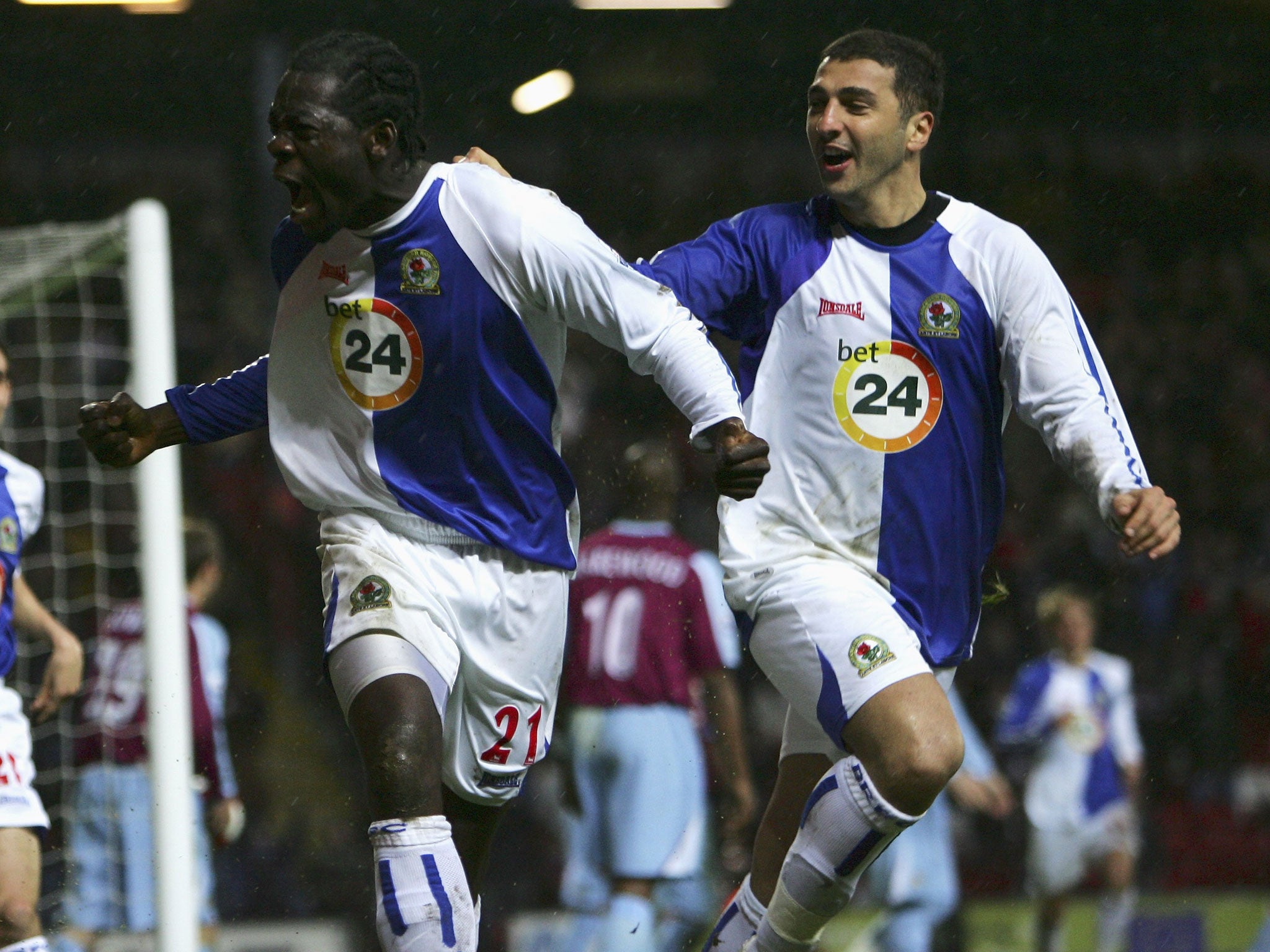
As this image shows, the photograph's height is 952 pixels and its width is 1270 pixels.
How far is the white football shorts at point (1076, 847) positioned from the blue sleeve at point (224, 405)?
5.88 metres

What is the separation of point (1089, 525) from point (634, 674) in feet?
16.8

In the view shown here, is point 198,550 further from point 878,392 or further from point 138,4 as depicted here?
point 138,4

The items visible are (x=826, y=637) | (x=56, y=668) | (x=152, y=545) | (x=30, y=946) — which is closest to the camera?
(x=826, y=637)

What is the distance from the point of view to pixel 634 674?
6.18 meters

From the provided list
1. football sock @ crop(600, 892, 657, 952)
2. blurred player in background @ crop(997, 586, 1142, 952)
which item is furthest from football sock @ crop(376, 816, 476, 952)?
blurred player in background @ crop(997, 586, 1142, 952)

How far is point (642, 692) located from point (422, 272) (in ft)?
11.3

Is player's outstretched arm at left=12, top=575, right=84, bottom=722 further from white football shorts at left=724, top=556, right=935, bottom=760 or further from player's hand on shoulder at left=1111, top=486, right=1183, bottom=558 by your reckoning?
player's hand on shoulder at left=1111, top=486, right=1183, bottom=558

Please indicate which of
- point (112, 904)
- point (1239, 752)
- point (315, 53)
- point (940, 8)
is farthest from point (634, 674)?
point (940, 8)

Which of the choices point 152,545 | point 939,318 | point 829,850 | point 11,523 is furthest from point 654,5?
point 829,850

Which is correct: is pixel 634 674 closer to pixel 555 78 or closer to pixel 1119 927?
pixel 1119 927

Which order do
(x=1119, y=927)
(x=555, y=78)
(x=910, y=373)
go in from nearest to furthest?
(x=910, y=373) < (x=1119, y=927) < (x=555, y=78)

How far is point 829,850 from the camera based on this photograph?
297 cm

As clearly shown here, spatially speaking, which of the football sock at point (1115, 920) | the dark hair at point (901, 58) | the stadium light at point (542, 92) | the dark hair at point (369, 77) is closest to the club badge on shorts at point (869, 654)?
the dark hair at point (901, 58)

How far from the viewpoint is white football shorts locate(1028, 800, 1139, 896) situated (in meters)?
8.00
